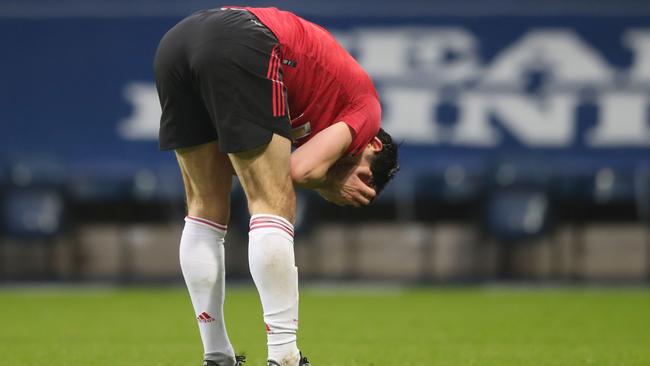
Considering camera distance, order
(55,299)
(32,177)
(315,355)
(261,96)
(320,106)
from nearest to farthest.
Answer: (261,96) < (320,106) < (315,355) < (55,299) < (32,177)

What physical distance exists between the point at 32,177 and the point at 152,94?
1.27 m

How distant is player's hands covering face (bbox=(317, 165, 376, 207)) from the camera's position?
11.7 feet

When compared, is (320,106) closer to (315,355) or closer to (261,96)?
(261,96)

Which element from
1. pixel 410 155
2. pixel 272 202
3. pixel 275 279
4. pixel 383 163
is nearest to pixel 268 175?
pixel 272 202

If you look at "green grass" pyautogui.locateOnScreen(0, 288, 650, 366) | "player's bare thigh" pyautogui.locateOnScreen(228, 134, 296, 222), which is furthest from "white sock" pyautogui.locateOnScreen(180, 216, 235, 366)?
"green grass" pyautogui.locateOnScreen(0, 288, 650, 366)

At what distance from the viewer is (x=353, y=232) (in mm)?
9852

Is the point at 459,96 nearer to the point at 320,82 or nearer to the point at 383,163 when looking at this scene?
the point at 383,163

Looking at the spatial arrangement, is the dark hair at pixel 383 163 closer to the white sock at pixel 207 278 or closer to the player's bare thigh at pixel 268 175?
the player's bare thigh at pixel 268 175

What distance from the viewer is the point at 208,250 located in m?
3.55

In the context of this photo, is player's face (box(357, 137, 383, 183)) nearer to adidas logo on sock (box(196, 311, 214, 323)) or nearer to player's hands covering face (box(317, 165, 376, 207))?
player's hands covering face (box(317, 165, 376, 207))

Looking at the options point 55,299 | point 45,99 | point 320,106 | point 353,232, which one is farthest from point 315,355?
point 45,99

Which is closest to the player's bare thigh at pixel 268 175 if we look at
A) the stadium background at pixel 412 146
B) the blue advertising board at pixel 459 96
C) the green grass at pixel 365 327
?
the green grass at pixel 365 327

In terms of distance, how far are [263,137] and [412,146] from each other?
6.53 m

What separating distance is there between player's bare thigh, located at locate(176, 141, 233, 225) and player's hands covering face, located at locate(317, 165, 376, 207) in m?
0.34
